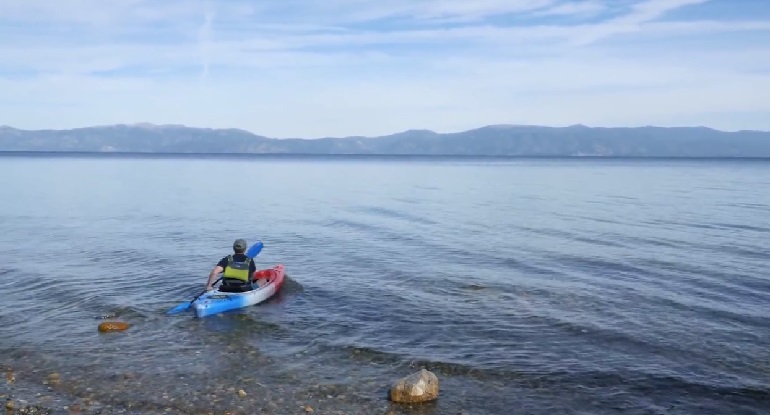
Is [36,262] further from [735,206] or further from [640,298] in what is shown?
[735,206]

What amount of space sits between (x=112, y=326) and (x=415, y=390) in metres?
9.05

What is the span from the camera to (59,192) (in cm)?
6719

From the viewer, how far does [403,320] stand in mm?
18594

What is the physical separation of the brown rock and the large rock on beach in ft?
27.5

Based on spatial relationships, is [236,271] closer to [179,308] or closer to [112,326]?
[179,308]

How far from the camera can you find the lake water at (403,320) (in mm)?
13219

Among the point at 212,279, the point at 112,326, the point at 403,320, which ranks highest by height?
the point at 212,279

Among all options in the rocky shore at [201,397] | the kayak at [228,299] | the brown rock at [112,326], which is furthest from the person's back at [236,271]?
the rocky shore at [201,397]

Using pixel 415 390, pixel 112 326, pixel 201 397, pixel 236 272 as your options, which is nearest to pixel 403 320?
pixel 236 272

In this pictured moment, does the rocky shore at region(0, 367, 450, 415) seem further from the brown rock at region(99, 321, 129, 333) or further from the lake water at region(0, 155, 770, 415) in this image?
the brown rock at region(99, 321, 129, 333)

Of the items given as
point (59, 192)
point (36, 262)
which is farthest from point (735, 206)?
point (59, 192)

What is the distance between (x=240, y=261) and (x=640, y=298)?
509 inches

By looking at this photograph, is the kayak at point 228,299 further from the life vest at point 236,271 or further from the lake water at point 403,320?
the life vest at point 236,271

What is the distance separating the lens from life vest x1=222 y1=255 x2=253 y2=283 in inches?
789
